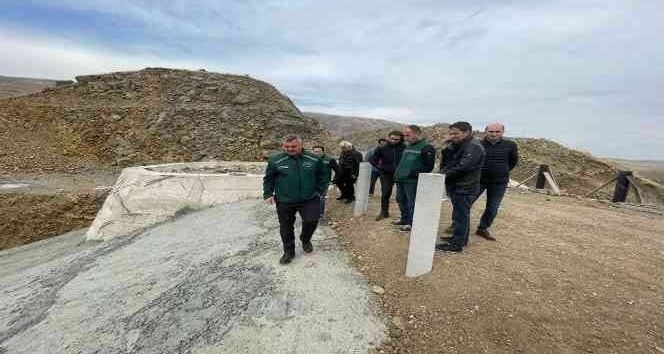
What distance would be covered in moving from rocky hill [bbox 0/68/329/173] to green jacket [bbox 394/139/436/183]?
50.9ft

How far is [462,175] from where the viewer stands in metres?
3.98

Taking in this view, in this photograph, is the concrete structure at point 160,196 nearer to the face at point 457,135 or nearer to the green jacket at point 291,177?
the green jacket at point 291,177

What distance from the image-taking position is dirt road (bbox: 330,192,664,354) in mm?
2738

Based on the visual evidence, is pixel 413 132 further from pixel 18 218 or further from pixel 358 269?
pixel 18 218

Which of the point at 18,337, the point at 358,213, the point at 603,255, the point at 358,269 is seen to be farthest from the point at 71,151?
the point at 603,255

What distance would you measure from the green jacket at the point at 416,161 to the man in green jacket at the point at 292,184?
1358 mm

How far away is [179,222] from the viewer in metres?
7.13

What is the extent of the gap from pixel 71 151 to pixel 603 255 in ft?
73.7

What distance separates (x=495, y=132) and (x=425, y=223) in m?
1.96

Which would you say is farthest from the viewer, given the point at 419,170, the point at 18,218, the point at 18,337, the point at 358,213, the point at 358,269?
the point at 18,218

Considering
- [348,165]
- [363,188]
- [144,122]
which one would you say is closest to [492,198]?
[363,188]

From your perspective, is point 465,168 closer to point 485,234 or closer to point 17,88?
point 485,234

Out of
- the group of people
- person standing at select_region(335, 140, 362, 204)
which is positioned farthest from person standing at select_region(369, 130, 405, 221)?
person standing at select_region(335, 140, 362, 204)

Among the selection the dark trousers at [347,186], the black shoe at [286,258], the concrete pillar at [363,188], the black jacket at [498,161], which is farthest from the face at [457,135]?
the dark trousers at [347,186]
